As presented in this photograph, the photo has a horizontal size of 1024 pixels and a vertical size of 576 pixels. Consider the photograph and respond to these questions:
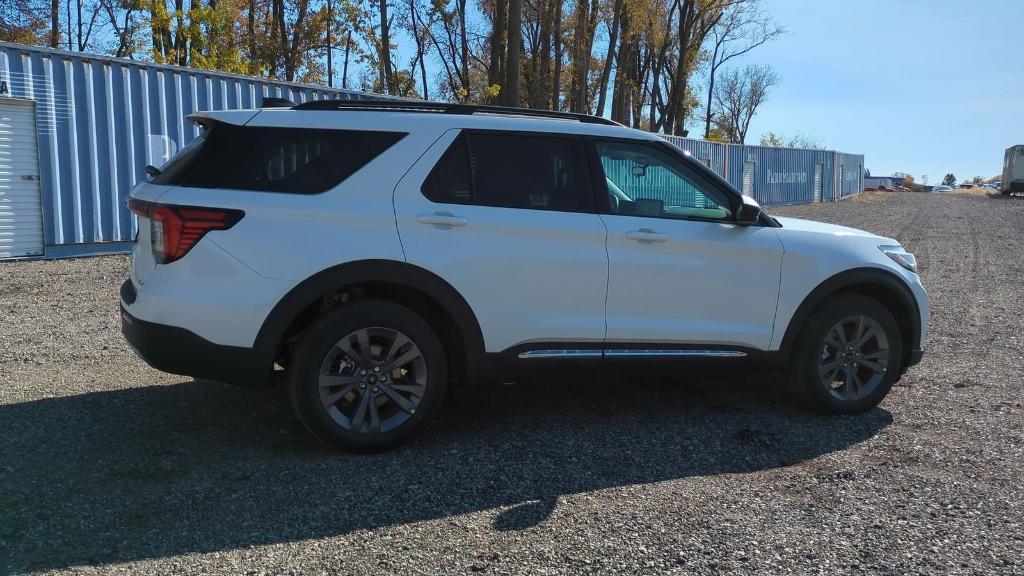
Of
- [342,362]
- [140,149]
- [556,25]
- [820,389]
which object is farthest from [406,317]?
[556,25]

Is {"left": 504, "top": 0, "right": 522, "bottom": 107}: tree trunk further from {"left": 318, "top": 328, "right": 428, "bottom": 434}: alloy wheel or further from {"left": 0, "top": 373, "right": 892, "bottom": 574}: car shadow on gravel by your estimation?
{"left": 318, "top": 328, "right": 428, "bottom": 434}: alloy wheel

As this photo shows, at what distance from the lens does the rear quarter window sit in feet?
14.0

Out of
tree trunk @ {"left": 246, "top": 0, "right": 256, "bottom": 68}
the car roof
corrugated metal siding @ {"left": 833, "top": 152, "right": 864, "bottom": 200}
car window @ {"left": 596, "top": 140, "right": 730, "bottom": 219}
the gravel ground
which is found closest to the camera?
the gravel ground

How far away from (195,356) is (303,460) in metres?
0.78

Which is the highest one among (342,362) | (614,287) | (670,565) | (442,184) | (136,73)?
(136,73)

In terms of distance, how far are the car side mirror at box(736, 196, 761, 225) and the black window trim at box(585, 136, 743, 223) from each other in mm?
28

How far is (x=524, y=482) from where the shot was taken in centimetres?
419

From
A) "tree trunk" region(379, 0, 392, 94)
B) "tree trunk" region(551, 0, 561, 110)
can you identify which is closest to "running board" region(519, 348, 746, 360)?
"tree trunk" region(551, 0, 561, 110)

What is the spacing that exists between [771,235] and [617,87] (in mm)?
43177

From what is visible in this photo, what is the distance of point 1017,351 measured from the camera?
751 centimetres

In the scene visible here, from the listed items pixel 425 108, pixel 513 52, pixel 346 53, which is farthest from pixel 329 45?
pixel 425 108

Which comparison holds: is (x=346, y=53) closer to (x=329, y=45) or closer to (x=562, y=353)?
(x=329, y=45)

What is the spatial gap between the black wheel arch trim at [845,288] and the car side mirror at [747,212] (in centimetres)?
62

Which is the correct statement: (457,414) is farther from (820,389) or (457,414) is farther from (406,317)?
(820,389)
